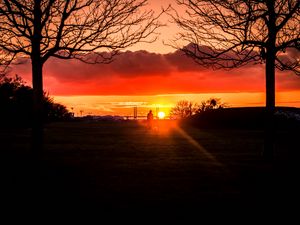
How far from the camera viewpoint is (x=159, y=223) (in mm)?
6859

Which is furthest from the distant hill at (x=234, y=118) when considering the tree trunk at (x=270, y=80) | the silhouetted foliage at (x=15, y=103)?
the tree trunk at (x=270, y=80)

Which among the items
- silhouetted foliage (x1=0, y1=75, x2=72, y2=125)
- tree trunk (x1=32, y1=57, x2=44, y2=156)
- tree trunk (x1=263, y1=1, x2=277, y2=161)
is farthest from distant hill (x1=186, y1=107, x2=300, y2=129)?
tree trunk (x1=32, y1=57, x2=44, y2=156)

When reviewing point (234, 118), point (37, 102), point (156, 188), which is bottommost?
point (156, 188)

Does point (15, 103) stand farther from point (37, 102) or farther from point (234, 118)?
point (37, 102)

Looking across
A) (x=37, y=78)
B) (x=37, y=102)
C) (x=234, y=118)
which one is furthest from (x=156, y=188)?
(x=234, y=118)

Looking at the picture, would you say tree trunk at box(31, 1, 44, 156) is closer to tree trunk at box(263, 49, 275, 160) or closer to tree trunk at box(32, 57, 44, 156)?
tree trunk at box(32, 57, 44, 156)

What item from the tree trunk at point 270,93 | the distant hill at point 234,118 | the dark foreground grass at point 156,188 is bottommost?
the dark foreground grass at point 156,188

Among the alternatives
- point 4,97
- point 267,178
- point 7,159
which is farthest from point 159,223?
point 4,97

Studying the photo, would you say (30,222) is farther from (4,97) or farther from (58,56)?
(4,97)

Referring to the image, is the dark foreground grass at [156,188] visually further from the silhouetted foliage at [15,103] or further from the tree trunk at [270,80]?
the silhouetted foliage at [15,103]

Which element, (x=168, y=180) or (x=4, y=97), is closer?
(x=168, y=180)

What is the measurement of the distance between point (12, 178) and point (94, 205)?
3994mm

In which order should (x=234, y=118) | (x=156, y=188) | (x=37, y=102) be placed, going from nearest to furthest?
(x=156, y=188)
(x=37, y=102)
(x=234, y=118)

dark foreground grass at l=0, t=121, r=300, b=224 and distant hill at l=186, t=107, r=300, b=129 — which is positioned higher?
distant hill at l=186, t=107, r=300, b=129
